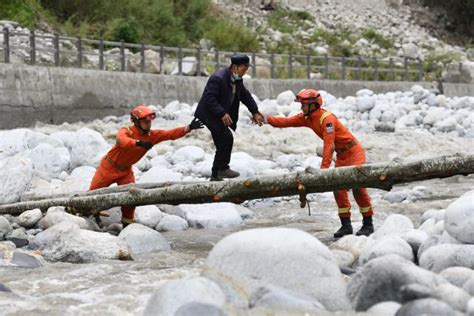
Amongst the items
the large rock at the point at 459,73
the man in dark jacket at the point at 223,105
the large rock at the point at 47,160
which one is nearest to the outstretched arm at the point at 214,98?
the man in dark jacket at the point at 223,105

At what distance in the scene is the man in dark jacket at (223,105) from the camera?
9.11m

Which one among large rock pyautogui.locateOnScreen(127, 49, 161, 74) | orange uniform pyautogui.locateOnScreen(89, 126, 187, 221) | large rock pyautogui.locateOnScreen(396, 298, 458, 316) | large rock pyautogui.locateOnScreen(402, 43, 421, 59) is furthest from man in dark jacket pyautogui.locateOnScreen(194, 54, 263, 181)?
large rock pyautogui.locateOnScreen(402, 43, 421, 59)

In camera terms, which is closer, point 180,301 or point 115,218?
point 180,301

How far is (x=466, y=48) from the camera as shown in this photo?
4825 centimetres

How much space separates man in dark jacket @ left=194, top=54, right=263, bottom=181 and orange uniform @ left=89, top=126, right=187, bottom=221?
0.48 metres

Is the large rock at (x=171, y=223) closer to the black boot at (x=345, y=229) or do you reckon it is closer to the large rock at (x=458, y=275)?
the black boot at (x=345, y=229)

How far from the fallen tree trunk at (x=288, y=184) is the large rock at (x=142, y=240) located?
0.42 meters

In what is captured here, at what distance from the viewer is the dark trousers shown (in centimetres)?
922

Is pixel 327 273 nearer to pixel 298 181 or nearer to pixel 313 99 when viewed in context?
pixel 298 181

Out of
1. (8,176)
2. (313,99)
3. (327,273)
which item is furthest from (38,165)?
(327,273)

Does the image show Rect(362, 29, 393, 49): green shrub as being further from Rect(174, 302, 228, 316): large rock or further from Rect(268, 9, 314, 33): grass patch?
Rect(174, 302, 228, 316): large rock

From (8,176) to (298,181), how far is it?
11.0ft

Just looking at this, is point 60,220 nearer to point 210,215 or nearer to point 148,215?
point 148,215

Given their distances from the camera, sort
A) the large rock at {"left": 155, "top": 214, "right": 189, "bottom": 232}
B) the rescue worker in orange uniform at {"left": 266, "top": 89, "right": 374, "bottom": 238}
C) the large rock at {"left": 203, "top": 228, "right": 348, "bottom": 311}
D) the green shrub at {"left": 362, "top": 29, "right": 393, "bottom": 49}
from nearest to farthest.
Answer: the large rock at {"left": 203, "top": 228, "right": 348, "bottom": 311}
the rescue worker in orange uniform at {"left": 266, "top": 89, "right": 374, "bottom": 238}
the large rock at {"left": 155, "top": 214, "right": 189, "bottom": 232}
the green shrub at {"left": 362, "top": 29, "right": 393, "bottom": 49}
